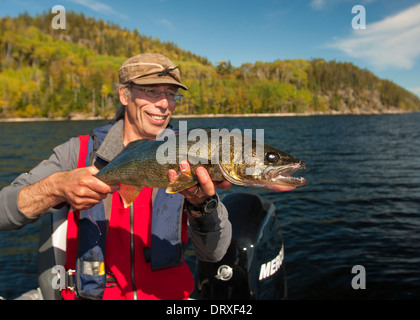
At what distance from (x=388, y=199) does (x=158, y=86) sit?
14.5 meters

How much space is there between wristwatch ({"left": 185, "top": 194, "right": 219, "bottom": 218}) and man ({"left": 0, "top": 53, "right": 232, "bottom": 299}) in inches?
0.4

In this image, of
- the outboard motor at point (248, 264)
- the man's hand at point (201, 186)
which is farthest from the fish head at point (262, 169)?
the outboard motor at point (248, 264)

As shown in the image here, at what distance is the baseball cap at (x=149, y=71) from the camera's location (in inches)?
152

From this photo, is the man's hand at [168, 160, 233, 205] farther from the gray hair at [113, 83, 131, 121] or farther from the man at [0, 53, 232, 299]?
the gray hair at [113, 83, 131, 121]

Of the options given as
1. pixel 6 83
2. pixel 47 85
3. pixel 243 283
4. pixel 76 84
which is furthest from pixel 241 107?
pixel 243 283

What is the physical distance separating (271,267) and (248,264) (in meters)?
0.60

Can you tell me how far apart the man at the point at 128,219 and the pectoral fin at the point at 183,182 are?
0.11 meters

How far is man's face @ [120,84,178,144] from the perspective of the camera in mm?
3959

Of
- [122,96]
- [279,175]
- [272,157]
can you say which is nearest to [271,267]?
[279,175]

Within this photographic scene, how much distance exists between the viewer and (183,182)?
2895 millimetres

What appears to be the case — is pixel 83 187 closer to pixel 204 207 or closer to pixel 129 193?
pixel 129 193

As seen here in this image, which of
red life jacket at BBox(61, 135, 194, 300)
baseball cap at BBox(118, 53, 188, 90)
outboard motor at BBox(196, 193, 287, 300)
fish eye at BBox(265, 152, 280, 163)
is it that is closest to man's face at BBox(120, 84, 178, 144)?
baseball cap at BBox(118, 53, 188, 90)

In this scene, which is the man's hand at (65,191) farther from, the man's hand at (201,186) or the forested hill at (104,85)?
the forested hill at (104,85)
